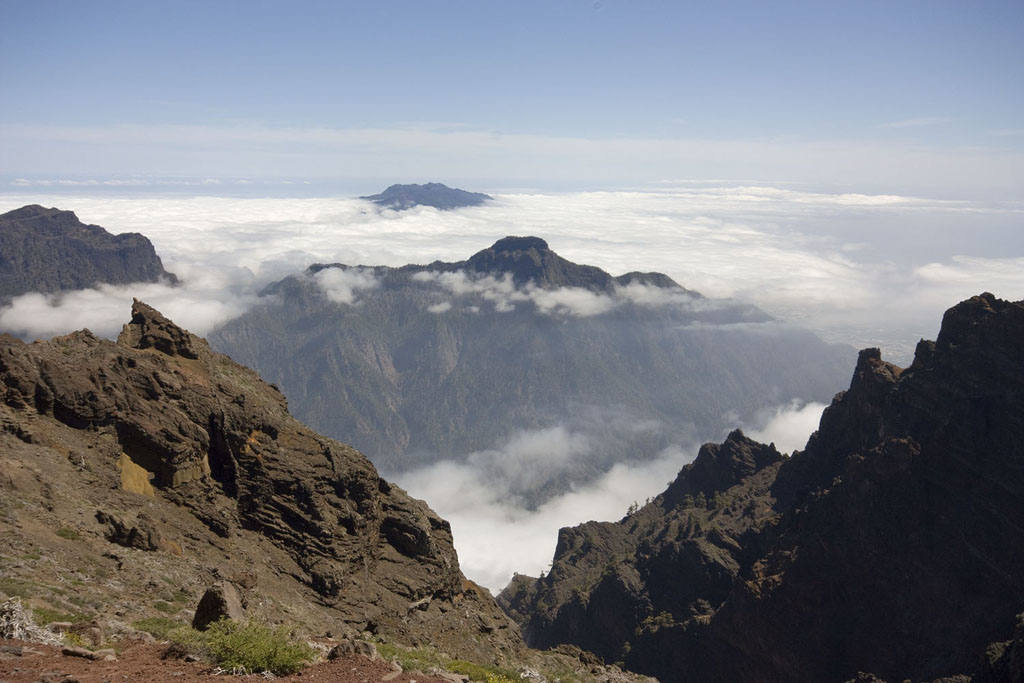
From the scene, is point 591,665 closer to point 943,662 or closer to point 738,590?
point 943,662

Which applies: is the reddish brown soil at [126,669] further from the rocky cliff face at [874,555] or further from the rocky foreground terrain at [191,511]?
the rocky cliff face at [874,555]

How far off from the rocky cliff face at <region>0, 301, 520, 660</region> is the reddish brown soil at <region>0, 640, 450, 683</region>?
5667 millimetres

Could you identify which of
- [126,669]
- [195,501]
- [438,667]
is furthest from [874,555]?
[126,669]

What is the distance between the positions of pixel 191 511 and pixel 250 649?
1960 cm

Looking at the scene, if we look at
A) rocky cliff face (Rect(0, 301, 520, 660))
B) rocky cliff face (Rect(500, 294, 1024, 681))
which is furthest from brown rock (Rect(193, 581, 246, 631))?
rocky cliff face (Rect(500, 294, 1024, 681))

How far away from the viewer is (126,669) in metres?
15.3

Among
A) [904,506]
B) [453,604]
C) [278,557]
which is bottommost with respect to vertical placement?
[904,506]

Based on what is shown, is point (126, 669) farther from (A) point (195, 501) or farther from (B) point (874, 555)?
(B) point (874, 555)

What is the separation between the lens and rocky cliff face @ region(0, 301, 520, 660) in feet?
84.9

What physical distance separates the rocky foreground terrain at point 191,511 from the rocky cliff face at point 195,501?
0.09 meters

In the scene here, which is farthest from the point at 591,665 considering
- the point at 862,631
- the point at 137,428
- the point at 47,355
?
the point at 862,631

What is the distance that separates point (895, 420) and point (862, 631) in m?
28.5

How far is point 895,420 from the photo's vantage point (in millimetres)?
85938

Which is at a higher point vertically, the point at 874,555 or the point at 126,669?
the point at 126,669
